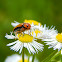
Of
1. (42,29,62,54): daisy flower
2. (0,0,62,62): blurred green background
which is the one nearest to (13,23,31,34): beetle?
(42,29,62,54): daisy flower

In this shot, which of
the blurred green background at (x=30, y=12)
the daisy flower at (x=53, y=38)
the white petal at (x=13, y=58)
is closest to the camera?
the daisy flower at (x=53, y=38)

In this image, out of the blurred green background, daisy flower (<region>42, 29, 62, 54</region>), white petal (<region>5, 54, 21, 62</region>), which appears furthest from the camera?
the blurred green background

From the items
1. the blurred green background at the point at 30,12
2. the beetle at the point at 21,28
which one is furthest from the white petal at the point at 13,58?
the beetle at the point at 21,28

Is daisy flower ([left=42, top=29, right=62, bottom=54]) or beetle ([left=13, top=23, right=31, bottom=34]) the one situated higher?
beetle ([left=13, top=23, right=31, bottom=34])

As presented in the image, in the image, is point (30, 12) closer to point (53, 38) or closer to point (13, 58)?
point (13, 58)

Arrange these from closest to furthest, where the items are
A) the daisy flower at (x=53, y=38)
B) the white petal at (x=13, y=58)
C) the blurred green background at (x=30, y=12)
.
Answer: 1. the daisy flower at (x=53, y=38)
2. the white petal at (x=13, y=58)
3. the blurred green background at (x=30, y=12)

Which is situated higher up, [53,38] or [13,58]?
[53,38]

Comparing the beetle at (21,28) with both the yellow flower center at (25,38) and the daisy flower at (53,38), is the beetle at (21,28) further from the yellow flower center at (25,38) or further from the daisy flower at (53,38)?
the daisy flower at (53,38)

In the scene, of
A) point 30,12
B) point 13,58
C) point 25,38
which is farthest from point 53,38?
point 30,12

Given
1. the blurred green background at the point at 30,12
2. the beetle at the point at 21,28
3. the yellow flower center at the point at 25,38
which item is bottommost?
the yellow flower center at the point at 25,38

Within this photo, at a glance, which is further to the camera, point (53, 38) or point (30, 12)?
point (30, 12)

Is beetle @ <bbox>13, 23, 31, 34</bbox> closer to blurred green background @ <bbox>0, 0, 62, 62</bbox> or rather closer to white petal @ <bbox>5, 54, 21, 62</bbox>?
white petal @ <bbox>5, 54, 21, 62</bbox>

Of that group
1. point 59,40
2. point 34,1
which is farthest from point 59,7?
point 59,40

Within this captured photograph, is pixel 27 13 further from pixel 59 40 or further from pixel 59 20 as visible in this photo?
pixel 59 40
